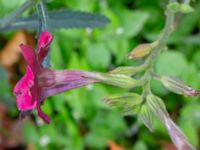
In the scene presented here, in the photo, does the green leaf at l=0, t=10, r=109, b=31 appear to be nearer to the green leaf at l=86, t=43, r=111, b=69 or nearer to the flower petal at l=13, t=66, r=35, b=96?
the flower petal at l=13, t=66, r=35, b=96

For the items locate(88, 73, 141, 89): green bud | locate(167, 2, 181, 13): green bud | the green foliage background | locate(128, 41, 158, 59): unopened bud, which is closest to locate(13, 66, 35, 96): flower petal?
locate(88, 73, 141, 89): green bud

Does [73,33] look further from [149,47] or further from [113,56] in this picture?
[149,47]

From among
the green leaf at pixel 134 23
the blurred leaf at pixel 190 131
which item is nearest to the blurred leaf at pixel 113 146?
the blurred leaf at pixel 190 131

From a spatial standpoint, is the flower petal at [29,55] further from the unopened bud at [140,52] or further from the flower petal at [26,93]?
the unopened bud at [140,52]

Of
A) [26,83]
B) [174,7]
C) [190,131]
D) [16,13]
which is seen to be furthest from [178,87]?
[190,131]

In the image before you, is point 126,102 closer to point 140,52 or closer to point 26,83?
point 140,52

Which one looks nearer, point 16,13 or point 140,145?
point 16,13
